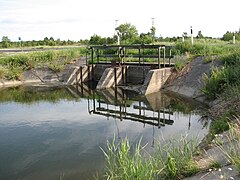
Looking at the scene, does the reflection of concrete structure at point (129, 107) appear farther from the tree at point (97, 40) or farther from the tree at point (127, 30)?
the tree at point (127, 30)

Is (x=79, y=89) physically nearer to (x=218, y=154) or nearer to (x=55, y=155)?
(x=55, y=155)

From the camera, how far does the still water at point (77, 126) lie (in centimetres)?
626

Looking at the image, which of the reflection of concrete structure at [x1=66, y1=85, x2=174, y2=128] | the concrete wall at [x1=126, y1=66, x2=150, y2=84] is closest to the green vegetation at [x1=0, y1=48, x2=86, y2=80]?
the concrete wall at [x1=126, y1=66, x2=150, y2=84]

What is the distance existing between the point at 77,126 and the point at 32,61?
11312 mm

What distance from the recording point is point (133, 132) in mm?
8383

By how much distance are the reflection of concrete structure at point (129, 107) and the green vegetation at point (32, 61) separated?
17.5ft

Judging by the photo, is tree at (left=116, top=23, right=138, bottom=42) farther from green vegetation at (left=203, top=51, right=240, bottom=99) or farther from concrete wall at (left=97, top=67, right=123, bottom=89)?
green vegetation at (left=203, top=51, right=240, bottom=99)

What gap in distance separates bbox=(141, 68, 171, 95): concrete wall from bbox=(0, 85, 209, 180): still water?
1.29ft

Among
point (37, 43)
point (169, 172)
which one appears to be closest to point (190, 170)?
point (169, 172)

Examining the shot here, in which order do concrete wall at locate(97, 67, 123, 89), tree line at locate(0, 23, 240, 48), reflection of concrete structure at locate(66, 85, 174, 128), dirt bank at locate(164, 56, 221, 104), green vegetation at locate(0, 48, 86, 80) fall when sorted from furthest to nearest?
1. tree line at locate(0, 23, 240, 48)
2. green vegetation at locate(0, 48, 86, 80)
3. concrete wall at locate(97, 67, 123, 89)
4. dirt bank at locate(164, 56, 221, 104)
5. reflection of concrete structure at locate(66, 85, 174, 128)

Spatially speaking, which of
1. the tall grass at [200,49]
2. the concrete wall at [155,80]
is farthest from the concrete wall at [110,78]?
the tall grass at [200,49]

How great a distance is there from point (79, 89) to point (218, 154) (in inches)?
454

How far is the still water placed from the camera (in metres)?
6.26

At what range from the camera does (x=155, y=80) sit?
44.5 feet
